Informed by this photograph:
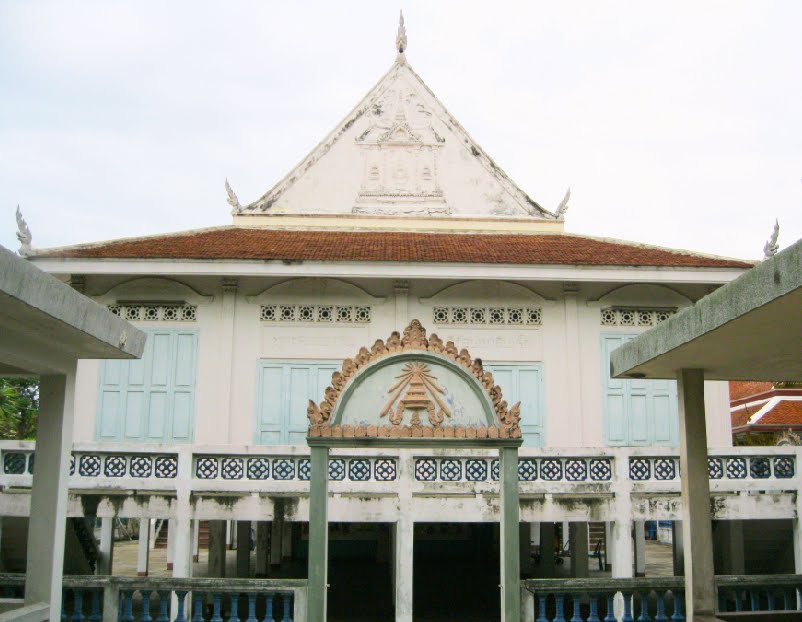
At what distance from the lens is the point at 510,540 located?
7.06 m

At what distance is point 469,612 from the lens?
11.8 m

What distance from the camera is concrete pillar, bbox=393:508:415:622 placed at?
9320mm

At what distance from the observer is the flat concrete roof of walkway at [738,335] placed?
14.5 feet

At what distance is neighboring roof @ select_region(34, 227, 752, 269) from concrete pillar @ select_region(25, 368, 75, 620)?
23.1 feet

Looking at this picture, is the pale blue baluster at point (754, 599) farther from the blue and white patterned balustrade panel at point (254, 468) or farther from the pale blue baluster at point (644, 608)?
the blue and white patterned balustrade panel at point (254, 468)

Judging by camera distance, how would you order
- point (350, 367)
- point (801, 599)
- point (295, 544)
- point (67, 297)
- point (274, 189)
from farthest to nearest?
point (295, 544), point (274, 189), point (801, 599), point (350, 367), point (67, 297)

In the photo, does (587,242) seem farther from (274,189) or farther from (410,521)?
(410,521)

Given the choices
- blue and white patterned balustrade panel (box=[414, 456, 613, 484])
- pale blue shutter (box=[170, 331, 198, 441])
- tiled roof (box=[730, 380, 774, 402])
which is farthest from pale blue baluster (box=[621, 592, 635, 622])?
tiled roof (box=[730, 380, 774, 402])

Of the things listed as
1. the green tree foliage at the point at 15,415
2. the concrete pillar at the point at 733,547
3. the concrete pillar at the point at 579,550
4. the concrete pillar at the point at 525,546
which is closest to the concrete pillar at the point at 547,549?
the concrete pillar at the point at 525,546

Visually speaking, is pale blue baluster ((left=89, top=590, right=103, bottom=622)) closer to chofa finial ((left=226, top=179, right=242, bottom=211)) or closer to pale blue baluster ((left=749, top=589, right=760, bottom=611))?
pale blue baluster ((left=749, top=589, right=760, bottom=611))

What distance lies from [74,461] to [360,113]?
33.3 feet

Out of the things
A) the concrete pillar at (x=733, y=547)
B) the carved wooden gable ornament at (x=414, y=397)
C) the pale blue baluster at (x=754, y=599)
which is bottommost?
the pale blue baluster at (x=754, y=599)

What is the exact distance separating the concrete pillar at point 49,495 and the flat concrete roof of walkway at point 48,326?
0.26 m

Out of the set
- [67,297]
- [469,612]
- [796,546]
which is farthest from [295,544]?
[67,297]
